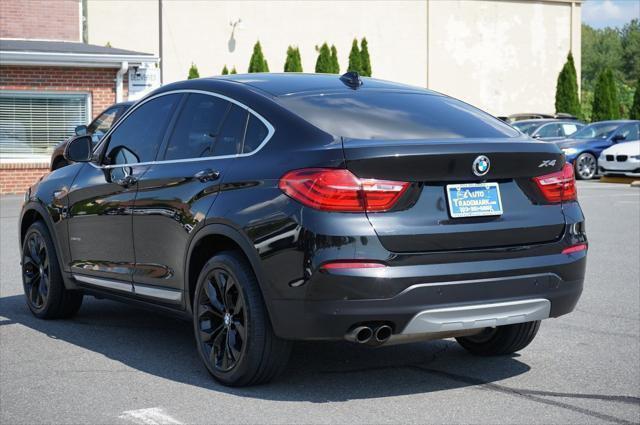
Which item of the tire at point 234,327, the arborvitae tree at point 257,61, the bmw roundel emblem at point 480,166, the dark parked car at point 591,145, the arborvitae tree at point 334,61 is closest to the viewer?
the bmw roundel emblem at point 480,166

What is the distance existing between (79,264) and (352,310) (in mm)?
3003

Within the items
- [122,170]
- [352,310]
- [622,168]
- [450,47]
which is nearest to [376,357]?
[352,310]

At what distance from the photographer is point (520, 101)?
5450cm

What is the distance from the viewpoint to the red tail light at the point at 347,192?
540cm

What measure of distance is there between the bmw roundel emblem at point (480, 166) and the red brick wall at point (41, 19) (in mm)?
24603

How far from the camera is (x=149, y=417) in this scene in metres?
5.45

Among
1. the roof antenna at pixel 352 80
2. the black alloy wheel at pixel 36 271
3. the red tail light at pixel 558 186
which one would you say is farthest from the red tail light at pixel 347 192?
the black alloy wheel at pixel 36 271

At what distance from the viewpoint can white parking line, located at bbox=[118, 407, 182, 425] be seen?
5.35m

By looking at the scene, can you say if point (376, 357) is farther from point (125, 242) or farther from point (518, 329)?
point (125, 242)

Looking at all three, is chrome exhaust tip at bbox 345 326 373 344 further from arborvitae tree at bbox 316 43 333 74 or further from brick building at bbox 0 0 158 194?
arborvitae tree at bbox 316 43 333 74

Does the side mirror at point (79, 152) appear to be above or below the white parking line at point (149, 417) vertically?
above

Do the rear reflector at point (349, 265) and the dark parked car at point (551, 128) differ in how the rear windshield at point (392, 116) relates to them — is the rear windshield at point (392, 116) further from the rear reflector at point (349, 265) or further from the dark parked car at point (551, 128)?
the dark parked car at point (551, 128)

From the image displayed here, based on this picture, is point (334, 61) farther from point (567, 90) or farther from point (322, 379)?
point (322, 379)

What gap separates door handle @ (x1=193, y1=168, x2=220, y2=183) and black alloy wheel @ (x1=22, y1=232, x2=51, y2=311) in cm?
231
